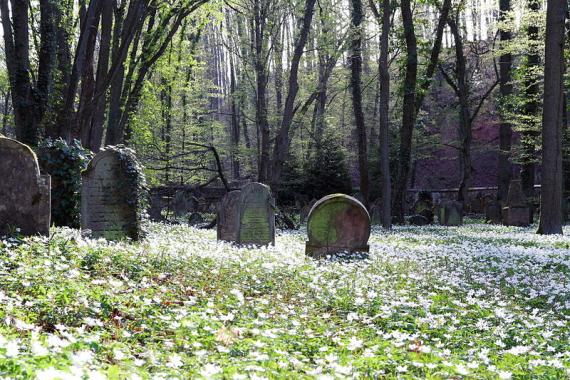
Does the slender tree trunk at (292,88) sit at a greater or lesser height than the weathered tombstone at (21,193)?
greater

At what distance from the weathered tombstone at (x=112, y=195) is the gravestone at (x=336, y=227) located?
3.50 metres

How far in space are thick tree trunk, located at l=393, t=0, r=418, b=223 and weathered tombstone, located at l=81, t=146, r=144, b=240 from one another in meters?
15.0

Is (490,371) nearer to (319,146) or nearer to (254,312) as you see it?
(254,312)

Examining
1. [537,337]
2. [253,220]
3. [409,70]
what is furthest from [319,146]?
[537,337]

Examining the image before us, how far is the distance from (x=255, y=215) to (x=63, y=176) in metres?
4.30

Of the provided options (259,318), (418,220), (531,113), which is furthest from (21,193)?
(531,113)

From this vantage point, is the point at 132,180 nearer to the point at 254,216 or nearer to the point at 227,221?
the point at 254,216

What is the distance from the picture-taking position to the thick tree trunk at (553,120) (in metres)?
17.3

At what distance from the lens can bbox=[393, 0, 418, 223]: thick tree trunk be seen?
2362 cm

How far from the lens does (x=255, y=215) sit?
13.2m

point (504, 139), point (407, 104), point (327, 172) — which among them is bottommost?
point (327, 172)

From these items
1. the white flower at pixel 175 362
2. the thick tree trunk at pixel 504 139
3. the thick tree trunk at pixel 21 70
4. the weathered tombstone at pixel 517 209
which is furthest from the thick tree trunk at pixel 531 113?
the white flower at pixel 175 362

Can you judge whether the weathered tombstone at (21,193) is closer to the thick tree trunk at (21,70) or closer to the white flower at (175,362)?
the white flower at (175,362)

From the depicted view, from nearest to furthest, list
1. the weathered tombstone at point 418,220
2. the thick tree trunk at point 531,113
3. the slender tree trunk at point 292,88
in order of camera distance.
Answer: the slender tree trunk at point 292,88, the thick tree trunk at point 531,113, the weathered tombstone at point 418,220
